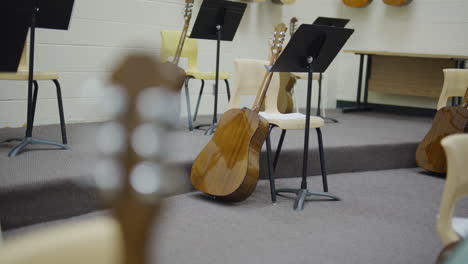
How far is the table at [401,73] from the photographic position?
5875 mm

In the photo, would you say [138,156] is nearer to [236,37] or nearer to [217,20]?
[217,20]

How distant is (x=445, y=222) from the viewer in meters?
1.50

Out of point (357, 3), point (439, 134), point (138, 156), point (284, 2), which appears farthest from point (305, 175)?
point (357, 3)

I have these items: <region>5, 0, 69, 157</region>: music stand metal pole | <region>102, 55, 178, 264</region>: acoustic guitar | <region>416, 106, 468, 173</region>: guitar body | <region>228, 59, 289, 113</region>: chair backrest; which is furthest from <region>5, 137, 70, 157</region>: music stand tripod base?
<region>102, 55, 178, 264</region>: acoustic guitar

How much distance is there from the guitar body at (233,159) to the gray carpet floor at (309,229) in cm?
10

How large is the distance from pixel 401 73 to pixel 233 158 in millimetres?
3922

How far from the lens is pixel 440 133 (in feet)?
12.6

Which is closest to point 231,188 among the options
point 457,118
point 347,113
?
point 457,118

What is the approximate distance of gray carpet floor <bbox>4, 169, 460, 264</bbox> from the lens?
229cm

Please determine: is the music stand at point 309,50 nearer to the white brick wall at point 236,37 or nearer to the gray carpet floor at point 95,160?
the gray carpet floor at point 95,160

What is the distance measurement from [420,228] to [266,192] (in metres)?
0.96

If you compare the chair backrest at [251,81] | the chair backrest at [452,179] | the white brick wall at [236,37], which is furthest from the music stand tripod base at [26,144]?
the chair backrest at [452,179]

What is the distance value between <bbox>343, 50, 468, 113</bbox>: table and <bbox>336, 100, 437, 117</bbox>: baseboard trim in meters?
0.13

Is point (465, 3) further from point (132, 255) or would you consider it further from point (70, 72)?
point (132, 255)
